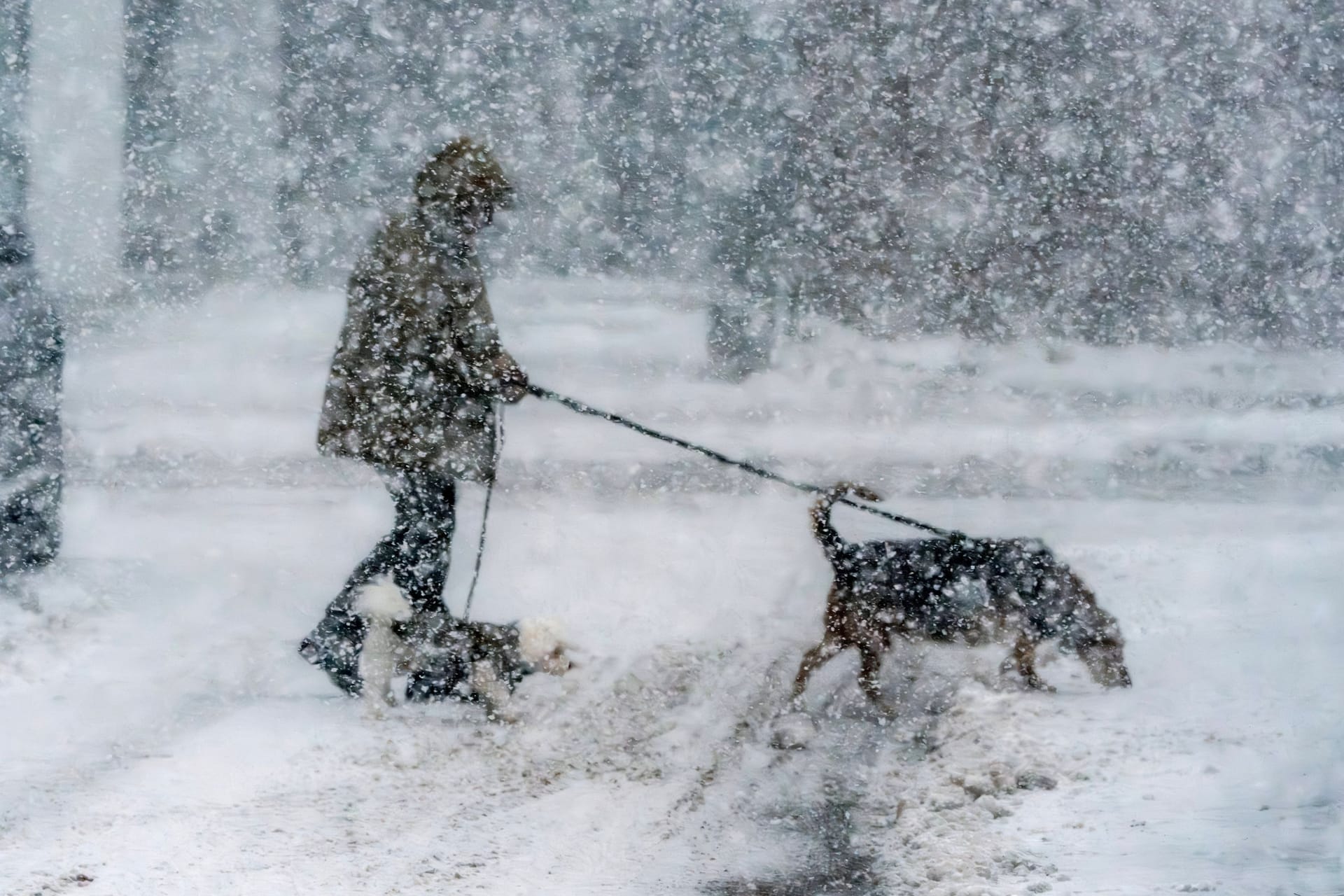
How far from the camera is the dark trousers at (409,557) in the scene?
2.40 m

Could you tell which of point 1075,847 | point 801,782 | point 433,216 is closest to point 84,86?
point 433,216

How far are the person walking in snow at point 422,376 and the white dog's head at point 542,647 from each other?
31 centimetres

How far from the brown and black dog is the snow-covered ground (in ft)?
0.92

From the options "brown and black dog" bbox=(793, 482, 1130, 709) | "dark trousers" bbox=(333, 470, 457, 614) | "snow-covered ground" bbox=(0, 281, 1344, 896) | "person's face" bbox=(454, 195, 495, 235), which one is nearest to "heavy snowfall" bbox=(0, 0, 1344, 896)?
"snow-covered ground" bbox=(0, 281, 1344, 896)

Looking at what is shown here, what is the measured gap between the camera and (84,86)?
3416 millimetres

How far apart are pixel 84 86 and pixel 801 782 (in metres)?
3.75

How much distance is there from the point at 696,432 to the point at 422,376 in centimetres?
165

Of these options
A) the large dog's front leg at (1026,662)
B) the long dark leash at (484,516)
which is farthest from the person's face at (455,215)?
the large dog's front leg at (1026,662)

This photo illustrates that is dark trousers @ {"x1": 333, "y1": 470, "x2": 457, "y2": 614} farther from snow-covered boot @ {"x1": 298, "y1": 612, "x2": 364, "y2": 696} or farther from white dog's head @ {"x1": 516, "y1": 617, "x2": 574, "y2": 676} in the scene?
white dog's head @ {"x1": 516, "y1": 617, "x2": 574, "y2": 676}

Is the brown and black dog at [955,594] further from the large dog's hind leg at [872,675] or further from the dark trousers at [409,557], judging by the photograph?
the dark trousers at [409,557]

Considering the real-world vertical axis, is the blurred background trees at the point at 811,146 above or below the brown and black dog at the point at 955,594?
above

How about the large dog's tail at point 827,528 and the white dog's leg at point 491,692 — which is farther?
the white dog's leg at point 491,692

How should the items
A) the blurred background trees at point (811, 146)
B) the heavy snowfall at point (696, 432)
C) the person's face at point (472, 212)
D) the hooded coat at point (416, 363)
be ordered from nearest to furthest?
the hooded coat at point (416, 363)
the person's face at point (472, 212)
the heavy snowfall at point (696, 432)
the blurred background trees at point (811, 146)

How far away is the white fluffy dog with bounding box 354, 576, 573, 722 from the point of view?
8.06 feet
